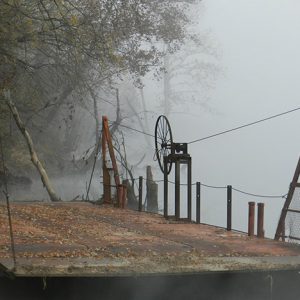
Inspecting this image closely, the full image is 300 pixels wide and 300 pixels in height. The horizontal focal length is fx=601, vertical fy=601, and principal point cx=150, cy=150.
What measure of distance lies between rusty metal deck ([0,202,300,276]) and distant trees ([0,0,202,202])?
10.8ft

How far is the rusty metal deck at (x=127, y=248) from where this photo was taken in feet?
13.0

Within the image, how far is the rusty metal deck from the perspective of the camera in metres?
3.97

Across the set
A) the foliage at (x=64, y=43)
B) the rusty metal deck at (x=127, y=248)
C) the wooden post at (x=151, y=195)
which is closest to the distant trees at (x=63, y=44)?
the foliage at (x=64, y=43)

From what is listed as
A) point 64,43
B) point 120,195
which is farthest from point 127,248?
point 64,43

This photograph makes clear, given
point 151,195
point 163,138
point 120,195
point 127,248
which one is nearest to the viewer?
point 127,248

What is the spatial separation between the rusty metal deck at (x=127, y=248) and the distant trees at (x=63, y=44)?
3.28 m

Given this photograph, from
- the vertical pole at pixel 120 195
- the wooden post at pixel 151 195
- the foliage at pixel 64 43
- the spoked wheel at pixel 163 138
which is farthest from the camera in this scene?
the wooden post at pixel 151 195

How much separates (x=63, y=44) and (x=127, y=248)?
7.33 metres

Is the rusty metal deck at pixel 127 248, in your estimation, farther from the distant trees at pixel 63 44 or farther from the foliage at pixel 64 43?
the foliage at pixel 64 43

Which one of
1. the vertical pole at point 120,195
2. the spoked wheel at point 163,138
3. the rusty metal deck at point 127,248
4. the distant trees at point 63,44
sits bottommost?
the rusty metal deck at point 127,248

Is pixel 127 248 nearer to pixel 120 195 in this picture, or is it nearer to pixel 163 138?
pixel 163 138

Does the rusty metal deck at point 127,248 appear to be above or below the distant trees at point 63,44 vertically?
below

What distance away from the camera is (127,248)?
494 centimetres

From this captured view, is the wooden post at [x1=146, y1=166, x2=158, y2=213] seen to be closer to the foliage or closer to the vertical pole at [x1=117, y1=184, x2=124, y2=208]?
the foliage
